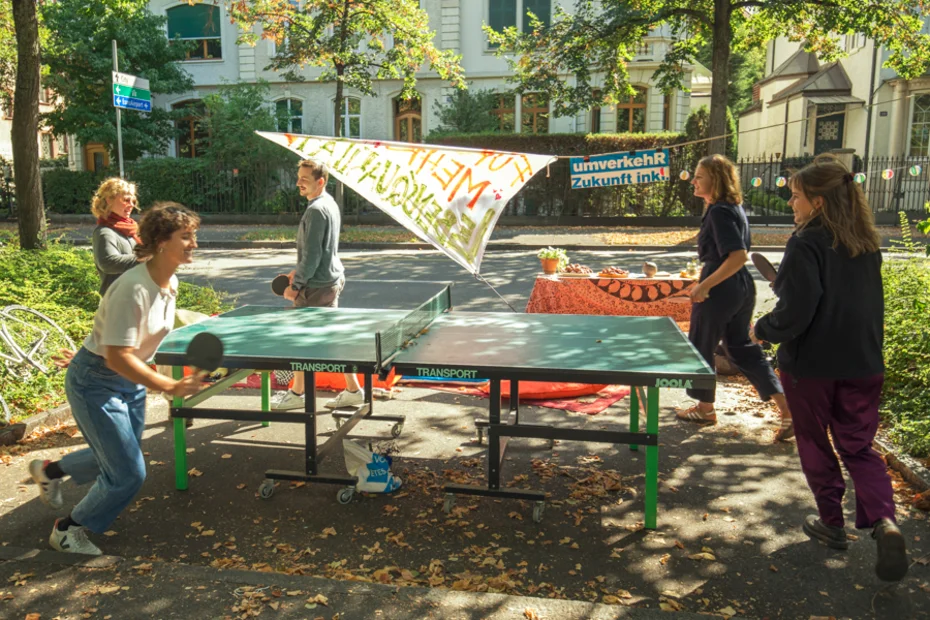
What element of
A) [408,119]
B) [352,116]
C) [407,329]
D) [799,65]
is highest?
[799,65]

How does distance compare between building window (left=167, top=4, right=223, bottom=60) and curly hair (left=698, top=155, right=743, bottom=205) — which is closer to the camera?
curly hair (left=698, top=155, right=743, bottom=205)

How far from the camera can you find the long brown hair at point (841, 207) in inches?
148

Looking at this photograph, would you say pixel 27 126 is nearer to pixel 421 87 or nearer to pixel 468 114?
pixel 468 114

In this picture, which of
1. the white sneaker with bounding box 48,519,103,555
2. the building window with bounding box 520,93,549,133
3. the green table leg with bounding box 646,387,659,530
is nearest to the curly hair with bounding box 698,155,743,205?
the green table leg with bounding box 646,387,659,530

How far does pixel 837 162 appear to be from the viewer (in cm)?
393

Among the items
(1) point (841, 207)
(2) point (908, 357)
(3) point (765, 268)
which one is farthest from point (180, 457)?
(2) point (908, 357)

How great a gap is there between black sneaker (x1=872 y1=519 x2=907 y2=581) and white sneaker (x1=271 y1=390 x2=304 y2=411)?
14.3ft

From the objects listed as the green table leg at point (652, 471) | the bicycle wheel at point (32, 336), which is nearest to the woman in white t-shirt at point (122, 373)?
the green table leg at point (652, 471)

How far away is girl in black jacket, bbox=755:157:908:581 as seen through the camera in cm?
377

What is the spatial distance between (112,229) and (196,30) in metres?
31.2

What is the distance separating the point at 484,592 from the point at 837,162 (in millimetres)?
2696

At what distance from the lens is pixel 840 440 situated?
3.86 m

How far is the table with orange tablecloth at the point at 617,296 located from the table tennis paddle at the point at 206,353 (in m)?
6.31

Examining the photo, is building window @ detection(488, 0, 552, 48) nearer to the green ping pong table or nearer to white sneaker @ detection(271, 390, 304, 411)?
white sneaker @ detection(271, 390, 304, 411)
